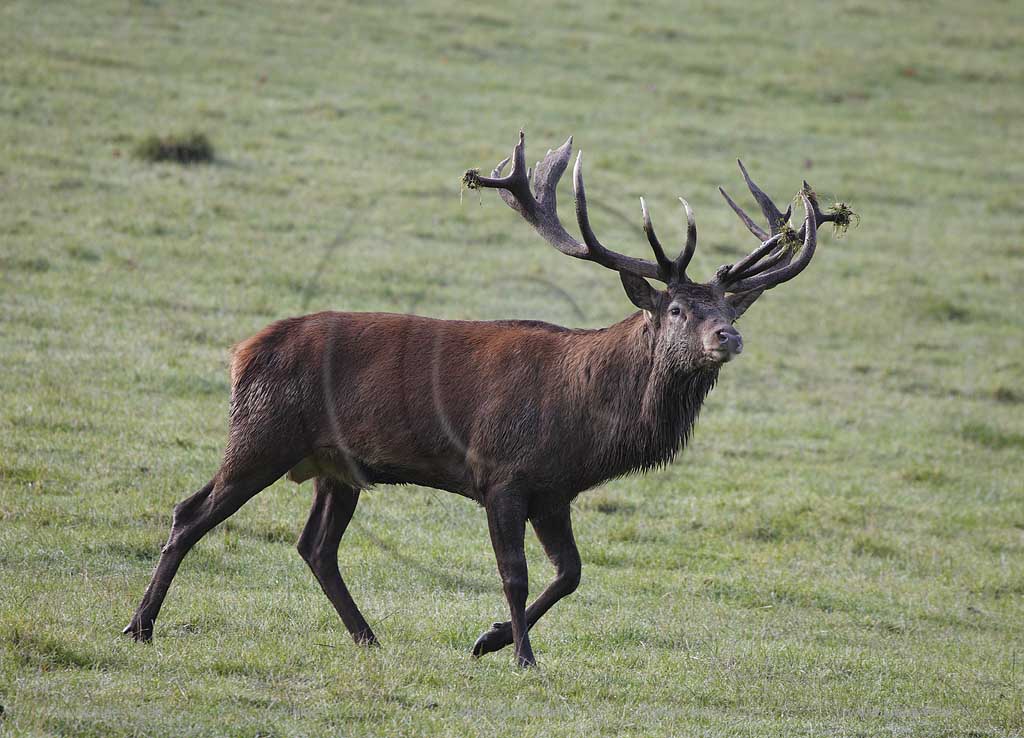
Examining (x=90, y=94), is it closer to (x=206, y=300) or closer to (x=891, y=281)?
(x=206, y=300)

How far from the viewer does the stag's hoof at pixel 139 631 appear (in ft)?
24.2

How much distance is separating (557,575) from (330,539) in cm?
141

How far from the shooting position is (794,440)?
13703 millimetres

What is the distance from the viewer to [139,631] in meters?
7.40

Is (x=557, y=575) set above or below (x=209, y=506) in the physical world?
below

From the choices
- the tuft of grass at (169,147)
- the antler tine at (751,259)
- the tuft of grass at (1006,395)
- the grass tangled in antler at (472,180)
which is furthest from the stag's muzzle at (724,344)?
the tuft of grass at (169,147)

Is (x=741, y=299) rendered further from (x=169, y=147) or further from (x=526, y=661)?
(x=169, y=147)

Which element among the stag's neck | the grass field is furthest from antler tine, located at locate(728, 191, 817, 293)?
the grass field

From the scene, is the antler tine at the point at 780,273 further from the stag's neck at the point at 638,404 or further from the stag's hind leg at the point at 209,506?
the stag's hind leg at the point at 209,506

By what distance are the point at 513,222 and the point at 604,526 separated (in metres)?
9.14

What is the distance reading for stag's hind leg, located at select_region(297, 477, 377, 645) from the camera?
8.04 metres

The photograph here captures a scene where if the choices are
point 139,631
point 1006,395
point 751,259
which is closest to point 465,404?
point 751,259

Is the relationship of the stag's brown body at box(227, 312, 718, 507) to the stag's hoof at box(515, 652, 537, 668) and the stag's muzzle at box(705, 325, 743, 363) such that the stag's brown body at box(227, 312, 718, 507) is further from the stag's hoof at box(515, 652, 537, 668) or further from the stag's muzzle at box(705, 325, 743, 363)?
the stag's hoof at box(515, 652, 537, 668)

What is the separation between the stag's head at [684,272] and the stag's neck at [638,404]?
0.48 feet
